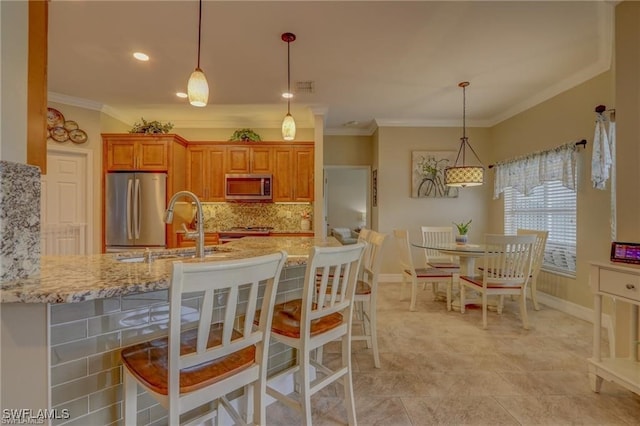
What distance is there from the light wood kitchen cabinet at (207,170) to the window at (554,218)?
4535 millimetres

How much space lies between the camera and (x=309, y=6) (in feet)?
7.39

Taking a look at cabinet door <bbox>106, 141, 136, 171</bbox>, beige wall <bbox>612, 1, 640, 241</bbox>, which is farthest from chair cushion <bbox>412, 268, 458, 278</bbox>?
cabinet door <bbox>106, 141, 136, 171</bbox>

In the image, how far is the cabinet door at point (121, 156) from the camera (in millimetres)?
4363

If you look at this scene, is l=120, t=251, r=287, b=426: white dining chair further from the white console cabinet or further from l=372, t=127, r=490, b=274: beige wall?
l=372, t=127, r=490, b=274: beige wall

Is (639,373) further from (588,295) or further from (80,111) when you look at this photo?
(80,111)

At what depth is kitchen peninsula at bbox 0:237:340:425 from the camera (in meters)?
0.96

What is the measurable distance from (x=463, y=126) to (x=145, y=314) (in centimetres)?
506

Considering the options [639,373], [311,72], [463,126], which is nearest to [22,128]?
[311,72]

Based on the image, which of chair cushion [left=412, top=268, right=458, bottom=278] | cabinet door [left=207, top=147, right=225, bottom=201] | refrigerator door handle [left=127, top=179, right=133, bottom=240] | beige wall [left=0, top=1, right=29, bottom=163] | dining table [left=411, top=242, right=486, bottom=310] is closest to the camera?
beige wall [left=0, top=1, right=29, bottom=163]

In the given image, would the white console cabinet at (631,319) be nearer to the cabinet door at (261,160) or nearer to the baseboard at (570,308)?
the baseboard at (570,308)

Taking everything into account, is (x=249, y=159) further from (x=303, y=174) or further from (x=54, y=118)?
(x=54, y=118)

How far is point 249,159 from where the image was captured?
15.8 ft

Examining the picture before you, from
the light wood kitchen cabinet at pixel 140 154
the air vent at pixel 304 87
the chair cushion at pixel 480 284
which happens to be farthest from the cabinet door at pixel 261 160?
the chair cushion at pixel 480 284

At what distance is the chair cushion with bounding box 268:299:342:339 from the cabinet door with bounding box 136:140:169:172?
11.7 ft
